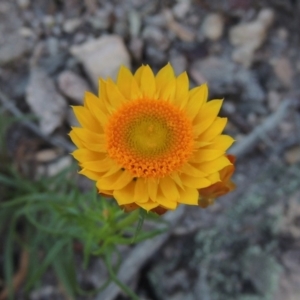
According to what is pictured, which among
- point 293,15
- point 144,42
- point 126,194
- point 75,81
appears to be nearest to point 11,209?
point 75,81

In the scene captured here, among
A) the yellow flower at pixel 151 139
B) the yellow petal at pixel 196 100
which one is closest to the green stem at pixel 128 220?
the yellow flower at pixel 151 139

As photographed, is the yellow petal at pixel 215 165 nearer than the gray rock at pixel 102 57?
Yes

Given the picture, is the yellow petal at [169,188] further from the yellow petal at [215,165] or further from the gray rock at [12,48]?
the gray rock at [12,48]

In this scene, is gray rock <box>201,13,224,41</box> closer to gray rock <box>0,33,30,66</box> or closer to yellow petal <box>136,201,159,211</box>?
gray rock <box>0,33,30,66</box>

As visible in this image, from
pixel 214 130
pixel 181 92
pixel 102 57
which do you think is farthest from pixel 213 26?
pixel 214 130

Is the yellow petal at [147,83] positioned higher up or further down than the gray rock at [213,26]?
higher up

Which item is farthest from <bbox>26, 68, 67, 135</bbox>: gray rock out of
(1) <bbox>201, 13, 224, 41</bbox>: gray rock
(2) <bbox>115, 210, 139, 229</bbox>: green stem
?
(2) <bbox>115, 210, 139, 229</bbox>: green stem

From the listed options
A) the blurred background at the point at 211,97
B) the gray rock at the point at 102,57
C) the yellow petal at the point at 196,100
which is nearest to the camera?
the yellow petal at the point at 196,100
